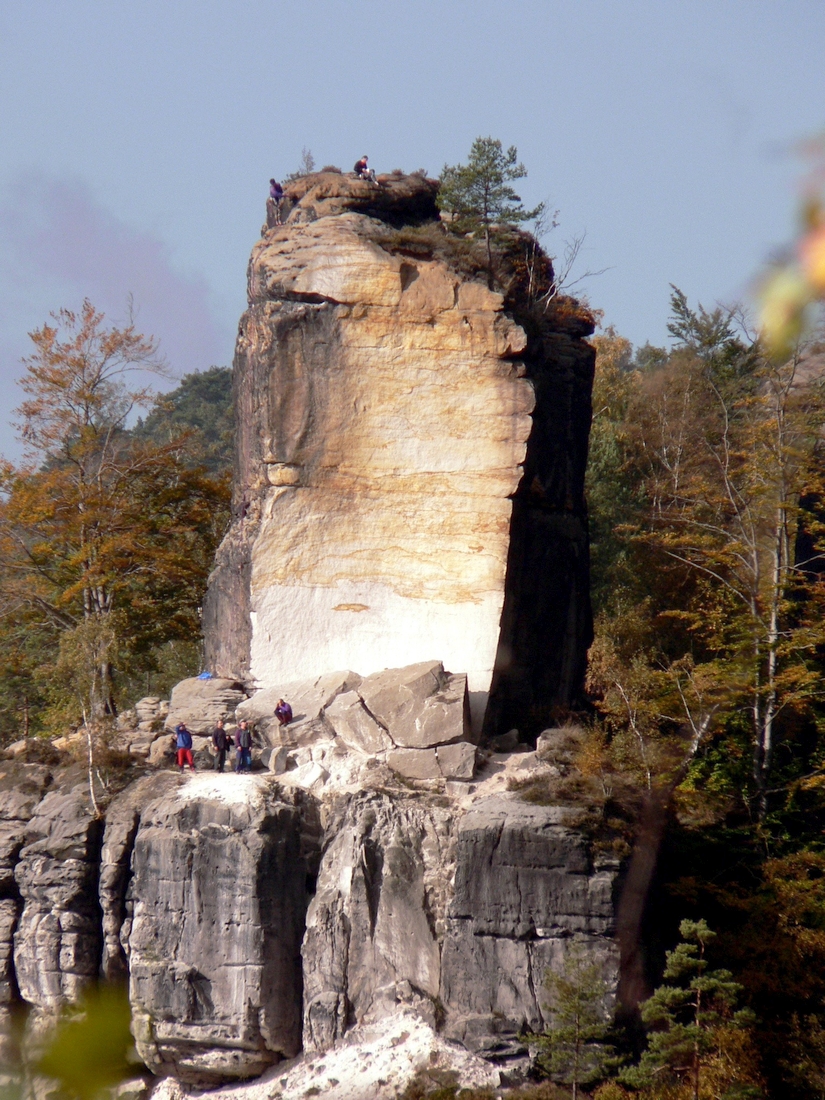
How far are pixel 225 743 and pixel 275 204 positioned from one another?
11.5 metres

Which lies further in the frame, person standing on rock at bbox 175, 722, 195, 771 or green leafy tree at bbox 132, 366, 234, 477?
green leafy tree at bbox 132, 366, 234, 477

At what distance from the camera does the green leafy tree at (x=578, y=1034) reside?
16.1 meters

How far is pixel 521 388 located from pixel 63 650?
9880 millimetres

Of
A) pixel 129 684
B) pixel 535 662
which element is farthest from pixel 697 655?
pixel 129 684

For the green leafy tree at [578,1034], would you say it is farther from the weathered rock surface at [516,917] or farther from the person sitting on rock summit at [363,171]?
the person sitting on rock summit at [363,171]

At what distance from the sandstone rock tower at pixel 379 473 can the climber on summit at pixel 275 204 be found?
173cm

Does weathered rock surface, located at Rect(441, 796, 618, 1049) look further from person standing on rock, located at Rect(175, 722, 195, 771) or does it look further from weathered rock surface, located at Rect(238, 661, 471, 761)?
person standing on rock, located at Rect(175, 722, 195, 771)

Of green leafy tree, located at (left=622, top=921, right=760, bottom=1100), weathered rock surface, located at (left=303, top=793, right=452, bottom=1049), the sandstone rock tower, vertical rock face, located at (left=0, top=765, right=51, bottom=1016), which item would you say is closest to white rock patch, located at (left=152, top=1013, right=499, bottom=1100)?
weathered rock surface, located at (left=303, top=793, right=452, bottom=1049)

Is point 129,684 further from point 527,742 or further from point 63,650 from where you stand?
point 527,742

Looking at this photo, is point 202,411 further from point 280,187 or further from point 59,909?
point 59,909

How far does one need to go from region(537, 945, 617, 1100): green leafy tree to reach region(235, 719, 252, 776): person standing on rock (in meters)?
6.19

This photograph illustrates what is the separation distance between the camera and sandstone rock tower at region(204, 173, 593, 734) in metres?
22.3

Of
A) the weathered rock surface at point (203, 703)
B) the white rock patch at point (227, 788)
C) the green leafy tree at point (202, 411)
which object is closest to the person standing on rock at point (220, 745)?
the white rock patch at point (227, 788)

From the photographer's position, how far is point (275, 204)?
25.2 m
